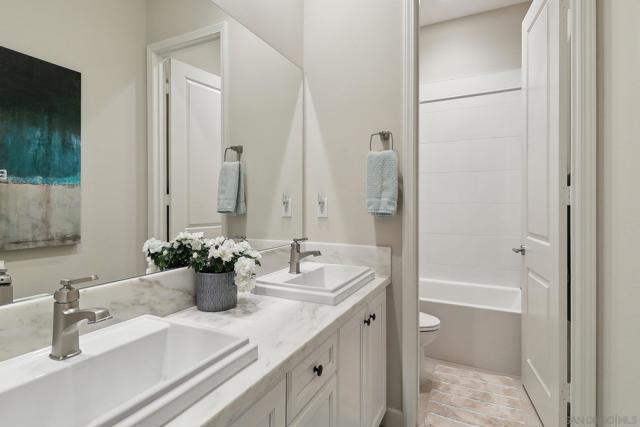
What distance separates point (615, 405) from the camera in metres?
1.24

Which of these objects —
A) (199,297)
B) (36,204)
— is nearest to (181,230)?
(199,297)

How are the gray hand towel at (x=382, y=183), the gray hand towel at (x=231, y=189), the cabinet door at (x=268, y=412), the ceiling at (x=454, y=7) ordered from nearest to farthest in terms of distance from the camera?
1. the cabinet door at (x=268, y=412)
2. the gray hand towel at (x=231, y=189)
3. the gray hand towel at (x=382, y=183)
4. the ceiling at (x=454, y=7)

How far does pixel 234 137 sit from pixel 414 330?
4.23 feet

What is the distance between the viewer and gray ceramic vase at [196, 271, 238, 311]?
115 cm

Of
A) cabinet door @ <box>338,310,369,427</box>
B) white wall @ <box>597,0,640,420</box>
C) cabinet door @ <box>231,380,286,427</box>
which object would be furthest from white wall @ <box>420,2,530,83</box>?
cabinet door @ <box>231,380,286,427</box>

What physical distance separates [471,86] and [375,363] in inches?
97.5

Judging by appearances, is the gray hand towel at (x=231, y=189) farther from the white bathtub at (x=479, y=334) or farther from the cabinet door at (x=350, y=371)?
the white bathtub at (x=479, y=334)

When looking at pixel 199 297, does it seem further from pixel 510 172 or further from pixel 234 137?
pixel 510 172

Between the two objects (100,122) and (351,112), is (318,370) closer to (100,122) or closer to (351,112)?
(100,122)

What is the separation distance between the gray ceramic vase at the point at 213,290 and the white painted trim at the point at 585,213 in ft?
4.48

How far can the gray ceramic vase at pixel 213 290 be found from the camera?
115 cm

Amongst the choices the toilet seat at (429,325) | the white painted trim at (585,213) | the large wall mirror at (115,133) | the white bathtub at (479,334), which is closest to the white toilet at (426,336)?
the toilet seat at (429,325)

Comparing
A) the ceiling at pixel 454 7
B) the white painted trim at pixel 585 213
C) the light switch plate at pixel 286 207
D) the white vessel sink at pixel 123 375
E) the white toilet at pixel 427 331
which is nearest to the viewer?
the white vessel sink at pixel 123 375

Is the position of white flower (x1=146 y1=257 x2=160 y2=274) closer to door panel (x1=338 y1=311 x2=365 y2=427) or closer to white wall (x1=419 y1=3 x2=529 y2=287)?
door panel (x1=338 y1=311 x2=365 y2=427)
